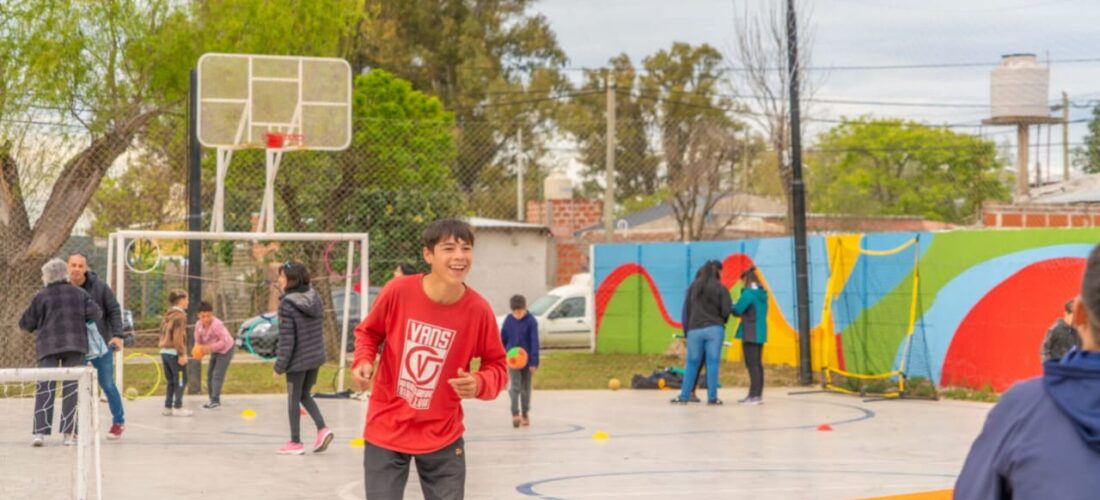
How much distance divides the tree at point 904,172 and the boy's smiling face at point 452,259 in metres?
55.9

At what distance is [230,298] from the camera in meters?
21.6

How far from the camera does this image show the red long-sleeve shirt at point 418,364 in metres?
6.64

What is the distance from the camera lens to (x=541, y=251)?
36781 mm

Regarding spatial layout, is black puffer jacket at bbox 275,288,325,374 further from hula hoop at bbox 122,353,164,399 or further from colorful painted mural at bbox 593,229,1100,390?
colorful painted mural at bbox 593,229,1100,390

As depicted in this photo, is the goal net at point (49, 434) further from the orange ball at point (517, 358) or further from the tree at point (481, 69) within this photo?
the tree at point (481, 69)

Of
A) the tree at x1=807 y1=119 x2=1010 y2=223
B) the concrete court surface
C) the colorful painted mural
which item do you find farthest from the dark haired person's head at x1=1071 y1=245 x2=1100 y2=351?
the tree at x1=807 y1=119 x2=1010 y2=223

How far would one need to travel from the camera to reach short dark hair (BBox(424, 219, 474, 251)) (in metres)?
6.61

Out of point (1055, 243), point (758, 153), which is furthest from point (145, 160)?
point (758, 153)

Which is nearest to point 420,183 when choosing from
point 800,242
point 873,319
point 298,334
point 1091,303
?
point 800,242

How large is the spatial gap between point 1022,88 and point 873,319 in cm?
2210

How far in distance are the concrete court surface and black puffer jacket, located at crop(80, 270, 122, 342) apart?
1003 mm

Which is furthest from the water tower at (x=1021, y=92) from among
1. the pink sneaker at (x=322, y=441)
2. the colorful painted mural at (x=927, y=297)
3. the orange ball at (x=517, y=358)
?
the pink sneaker at (x=322, y=441)

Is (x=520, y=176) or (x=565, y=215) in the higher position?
(x=520, y=176)

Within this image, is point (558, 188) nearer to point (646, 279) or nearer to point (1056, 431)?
point (646, 279)
